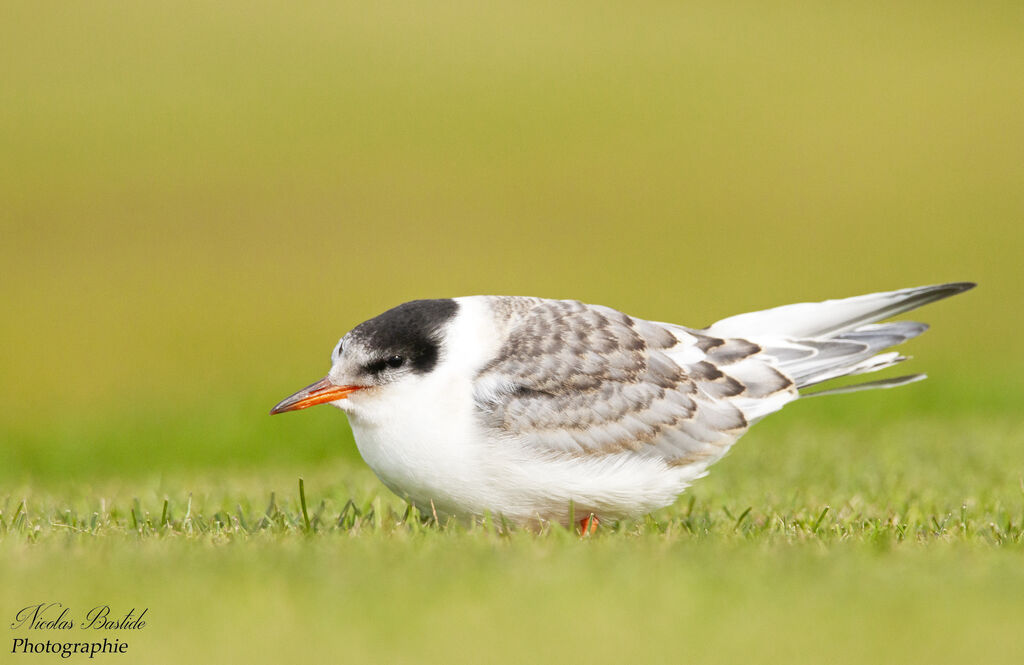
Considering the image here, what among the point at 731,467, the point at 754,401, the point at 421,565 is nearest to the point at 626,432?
the point at 754,401

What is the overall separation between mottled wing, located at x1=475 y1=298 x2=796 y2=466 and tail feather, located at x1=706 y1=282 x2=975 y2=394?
283 mm

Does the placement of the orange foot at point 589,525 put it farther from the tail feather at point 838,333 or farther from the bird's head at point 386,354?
the tail feather at point 838,333

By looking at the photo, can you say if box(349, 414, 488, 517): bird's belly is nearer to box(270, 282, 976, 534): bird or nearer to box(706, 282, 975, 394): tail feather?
box(270, 282, 976, 534): bird

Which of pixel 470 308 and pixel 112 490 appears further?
pixel 112 490

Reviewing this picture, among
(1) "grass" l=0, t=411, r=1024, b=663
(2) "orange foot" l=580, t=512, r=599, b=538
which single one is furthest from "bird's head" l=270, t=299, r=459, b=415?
(2) "orange foot" l=580, t=512, r=599, b=538

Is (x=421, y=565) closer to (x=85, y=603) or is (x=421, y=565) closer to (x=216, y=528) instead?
(x=85, y=603)

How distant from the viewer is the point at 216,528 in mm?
6180

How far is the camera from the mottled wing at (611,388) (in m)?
5.91

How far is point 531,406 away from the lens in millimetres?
5898

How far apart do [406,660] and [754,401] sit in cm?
315
